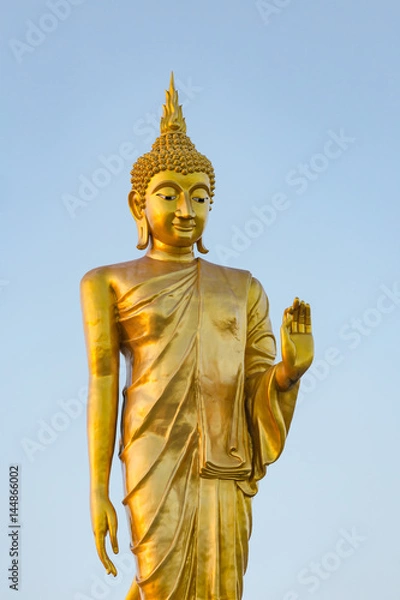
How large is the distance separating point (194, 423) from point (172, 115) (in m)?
2.46

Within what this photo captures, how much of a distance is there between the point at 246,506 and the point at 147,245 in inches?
84.3

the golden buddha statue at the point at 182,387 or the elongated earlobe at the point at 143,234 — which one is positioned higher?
the elongated earlobe at the point at 143,234

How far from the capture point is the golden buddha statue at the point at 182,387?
340 inches

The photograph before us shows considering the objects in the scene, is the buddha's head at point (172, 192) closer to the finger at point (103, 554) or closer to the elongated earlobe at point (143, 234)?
the elongated earlobe at point (143, 234)

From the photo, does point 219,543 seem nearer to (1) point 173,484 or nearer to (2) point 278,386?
(1) point 173,484

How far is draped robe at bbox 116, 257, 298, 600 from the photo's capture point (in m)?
8.61

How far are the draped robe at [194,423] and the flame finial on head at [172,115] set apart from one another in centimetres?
109

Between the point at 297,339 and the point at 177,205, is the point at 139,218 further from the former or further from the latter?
the point at 297,339

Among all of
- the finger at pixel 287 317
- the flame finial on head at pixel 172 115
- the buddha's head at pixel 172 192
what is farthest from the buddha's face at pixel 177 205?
the finger at pixel 287 317

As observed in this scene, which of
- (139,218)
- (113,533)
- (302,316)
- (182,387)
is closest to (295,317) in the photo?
(302,316)

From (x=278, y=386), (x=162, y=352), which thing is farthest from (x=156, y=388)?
(x=278, y=386)

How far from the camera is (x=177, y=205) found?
934cm

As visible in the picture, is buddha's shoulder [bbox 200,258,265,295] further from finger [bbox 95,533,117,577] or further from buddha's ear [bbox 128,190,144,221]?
finger [bbox 95,533,117,577]

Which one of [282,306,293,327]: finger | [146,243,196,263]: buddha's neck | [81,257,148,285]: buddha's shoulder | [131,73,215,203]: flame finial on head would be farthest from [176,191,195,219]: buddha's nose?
[282,306,293,327]: finger
